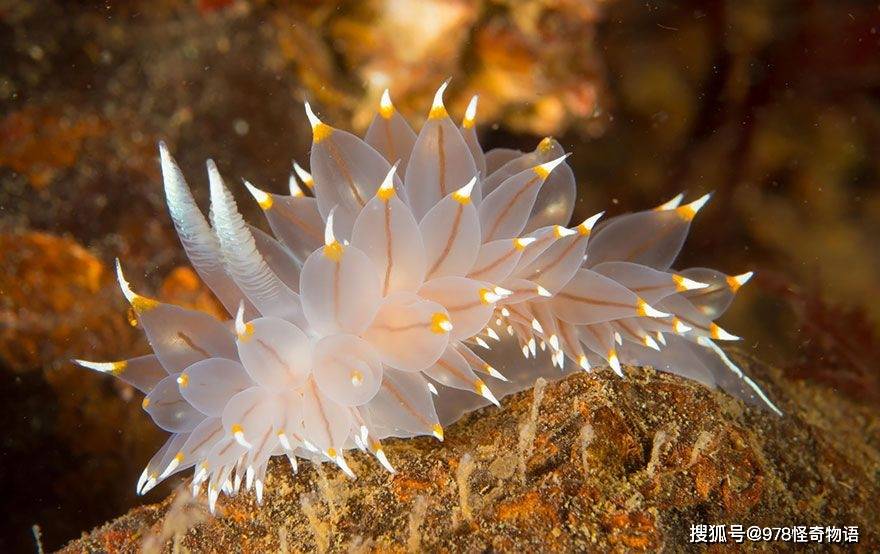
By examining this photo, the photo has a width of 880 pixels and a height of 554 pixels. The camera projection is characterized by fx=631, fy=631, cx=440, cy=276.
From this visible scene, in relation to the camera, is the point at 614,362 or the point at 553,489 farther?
the point at 614,362

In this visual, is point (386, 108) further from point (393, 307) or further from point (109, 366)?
point (109, 366)

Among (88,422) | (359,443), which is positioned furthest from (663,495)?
(88,422)

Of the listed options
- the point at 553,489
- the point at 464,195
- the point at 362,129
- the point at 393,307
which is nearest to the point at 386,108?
the point at 464,195

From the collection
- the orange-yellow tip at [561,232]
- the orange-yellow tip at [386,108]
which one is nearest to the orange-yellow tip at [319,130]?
the orange-yellow tip at [386,108]

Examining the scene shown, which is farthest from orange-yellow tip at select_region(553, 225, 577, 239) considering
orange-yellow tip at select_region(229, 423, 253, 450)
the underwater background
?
the underwater background

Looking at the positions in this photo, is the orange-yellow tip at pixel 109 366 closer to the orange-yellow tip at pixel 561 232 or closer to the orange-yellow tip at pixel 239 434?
the orange-yellow tip at pixel 239 434

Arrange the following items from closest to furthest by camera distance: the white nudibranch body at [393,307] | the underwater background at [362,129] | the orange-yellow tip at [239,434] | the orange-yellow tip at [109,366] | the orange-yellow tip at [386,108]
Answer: the orange-yellow tip at [239,434], the white nudibranch body at [393,307], the orange-yellow tip at [109,366], the orange-yellow tip at [386,108], the underwater background at [362,129]
